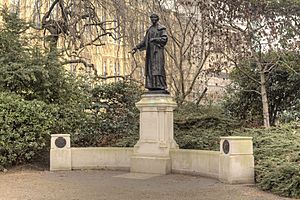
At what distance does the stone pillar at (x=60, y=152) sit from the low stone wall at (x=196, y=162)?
3126 mm

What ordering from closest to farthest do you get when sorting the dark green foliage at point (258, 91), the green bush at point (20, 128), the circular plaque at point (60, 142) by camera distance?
the green bush at point (20, 128)
the circular plaque at point (60, 142)
the dark green foliage at point (258, 91)

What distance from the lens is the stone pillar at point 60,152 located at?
13164 millimetres

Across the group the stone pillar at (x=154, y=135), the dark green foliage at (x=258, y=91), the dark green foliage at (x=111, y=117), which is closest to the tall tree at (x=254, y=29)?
the dark green foliage at (x=258, y=91)

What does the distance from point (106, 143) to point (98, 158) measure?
1.68m

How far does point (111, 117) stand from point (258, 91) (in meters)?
7.07

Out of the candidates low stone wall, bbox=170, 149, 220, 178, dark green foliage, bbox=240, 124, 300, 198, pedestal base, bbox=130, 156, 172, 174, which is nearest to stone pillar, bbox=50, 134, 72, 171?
pedestal base, bbox=130, 156, 172, 174

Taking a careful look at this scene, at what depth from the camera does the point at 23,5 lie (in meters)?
17.1

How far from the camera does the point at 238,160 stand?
398 inches

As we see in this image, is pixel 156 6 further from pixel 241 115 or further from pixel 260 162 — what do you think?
pixel 260 162

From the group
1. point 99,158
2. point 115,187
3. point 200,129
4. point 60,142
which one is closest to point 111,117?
point 99,158

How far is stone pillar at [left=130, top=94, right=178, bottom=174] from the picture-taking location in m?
12.5

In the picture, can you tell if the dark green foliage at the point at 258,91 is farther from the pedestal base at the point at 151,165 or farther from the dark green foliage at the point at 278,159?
the pedestal base at the point at 151,165

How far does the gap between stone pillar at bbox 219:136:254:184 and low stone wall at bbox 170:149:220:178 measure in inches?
24.8

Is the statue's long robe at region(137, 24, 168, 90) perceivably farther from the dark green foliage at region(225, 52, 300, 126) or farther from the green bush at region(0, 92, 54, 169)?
the dark green foliage at region(225, 52, 300, 126)
